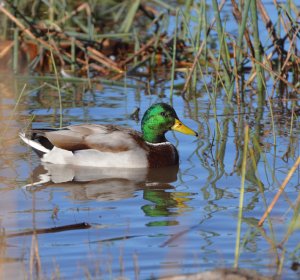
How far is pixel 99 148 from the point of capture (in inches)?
342

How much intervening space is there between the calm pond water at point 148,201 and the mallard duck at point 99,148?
130 mm

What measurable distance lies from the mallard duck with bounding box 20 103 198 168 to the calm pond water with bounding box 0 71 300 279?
0.13 m

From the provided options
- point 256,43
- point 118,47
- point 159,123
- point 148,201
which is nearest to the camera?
point 148,201

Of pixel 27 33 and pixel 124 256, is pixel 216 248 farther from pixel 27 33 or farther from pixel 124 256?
pixel 27 33

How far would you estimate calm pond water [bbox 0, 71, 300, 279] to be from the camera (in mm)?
5578

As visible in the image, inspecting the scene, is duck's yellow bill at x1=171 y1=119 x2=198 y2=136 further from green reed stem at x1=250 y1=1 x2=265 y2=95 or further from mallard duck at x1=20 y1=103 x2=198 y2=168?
green reed stem at x1=250 y1=1 x2=265 y2=95

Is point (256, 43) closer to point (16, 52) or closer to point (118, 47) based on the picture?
point (16, 52)

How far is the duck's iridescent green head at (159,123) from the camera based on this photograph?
896 centimetres

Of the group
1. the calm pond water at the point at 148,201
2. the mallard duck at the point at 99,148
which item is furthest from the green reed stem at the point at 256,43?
the mallard duck at the point at 99,148

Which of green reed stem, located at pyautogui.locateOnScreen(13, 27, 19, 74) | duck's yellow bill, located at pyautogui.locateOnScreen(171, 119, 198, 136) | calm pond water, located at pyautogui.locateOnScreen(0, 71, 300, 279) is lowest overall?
calm pond water, located at pyautogui.locateOnScreen(0, 71, 300, 279)

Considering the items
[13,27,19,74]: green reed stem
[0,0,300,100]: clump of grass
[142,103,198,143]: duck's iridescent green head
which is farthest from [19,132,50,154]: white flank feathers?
[13,27,19,74]: green reed stem

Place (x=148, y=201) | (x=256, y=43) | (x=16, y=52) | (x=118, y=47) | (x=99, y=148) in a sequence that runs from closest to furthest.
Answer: (x=148, y=201) < (x=99, y=148) < (x=256, y=43) < (x=16, y=52) < (x=118, y=47)

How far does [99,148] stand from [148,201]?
55.2 inches

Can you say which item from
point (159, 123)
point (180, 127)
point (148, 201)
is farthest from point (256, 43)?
point (148, 201)
